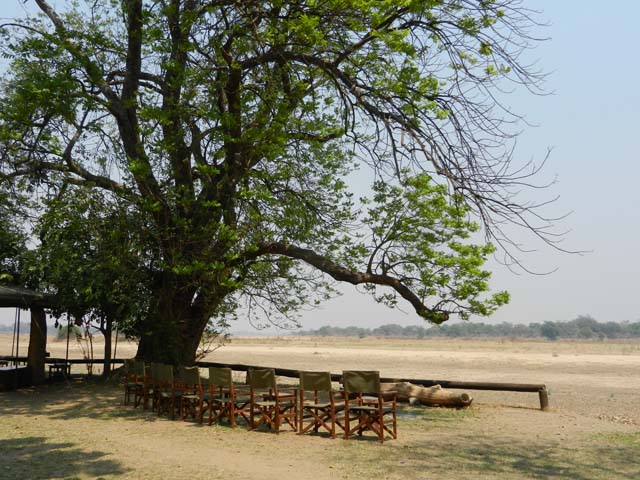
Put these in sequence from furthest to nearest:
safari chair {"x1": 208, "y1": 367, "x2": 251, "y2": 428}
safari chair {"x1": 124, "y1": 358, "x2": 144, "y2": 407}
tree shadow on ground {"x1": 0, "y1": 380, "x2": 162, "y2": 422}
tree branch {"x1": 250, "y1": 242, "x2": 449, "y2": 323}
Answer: tree branch {"x1": 250, "y1": 242, "x2": 449, "y2": 323}
safari chair {"x1": 124, "y1": 358, "x2": 144, "y2": 407}
tree shadow on ground {"x1": 0, "y1": 380, "x2": 162, "y2": 422}
safari chair {"x1": 208, "y1": 367, "x2": 251, "y2": 428}

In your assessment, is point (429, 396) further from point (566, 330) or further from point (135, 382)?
point (566, 330)

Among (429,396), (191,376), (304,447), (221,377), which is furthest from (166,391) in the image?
(429,396)

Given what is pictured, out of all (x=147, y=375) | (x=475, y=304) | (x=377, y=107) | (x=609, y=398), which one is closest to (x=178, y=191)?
(x=147, y=375)

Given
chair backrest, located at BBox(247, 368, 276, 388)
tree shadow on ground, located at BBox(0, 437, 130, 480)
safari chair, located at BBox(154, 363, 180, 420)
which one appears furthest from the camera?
safari chair, located at BBox(154, 363, 180, 420)

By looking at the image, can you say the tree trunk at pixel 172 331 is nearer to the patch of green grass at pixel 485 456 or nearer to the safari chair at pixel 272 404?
the safari chair at pixel 272 404

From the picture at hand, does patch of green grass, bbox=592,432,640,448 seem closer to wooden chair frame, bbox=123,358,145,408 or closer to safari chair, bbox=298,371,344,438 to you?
safari chair, bbox=298,371,344,438

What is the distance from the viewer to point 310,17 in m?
12.9

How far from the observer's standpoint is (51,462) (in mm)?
8555

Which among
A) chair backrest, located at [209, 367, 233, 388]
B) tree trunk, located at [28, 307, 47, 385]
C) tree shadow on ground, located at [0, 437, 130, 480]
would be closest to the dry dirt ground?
tree shadow on ground, located at [0, 437, 130, 480]

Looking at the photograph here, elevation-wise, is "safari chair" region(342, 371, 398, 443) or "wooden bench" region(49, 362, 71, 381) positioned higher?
"wooden bench" region(49, 362, 71, 381)

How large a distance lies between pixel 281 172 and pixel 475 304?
564cm

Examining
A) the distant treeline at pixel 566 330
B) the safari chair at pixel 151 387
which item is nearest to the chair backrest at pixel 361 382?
the safari chair at pixel 151 387

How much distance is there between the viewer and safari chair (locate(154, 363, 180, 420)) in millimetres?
12547

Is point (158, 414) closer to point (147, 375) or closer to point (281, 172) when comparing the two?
point (147, 375)
